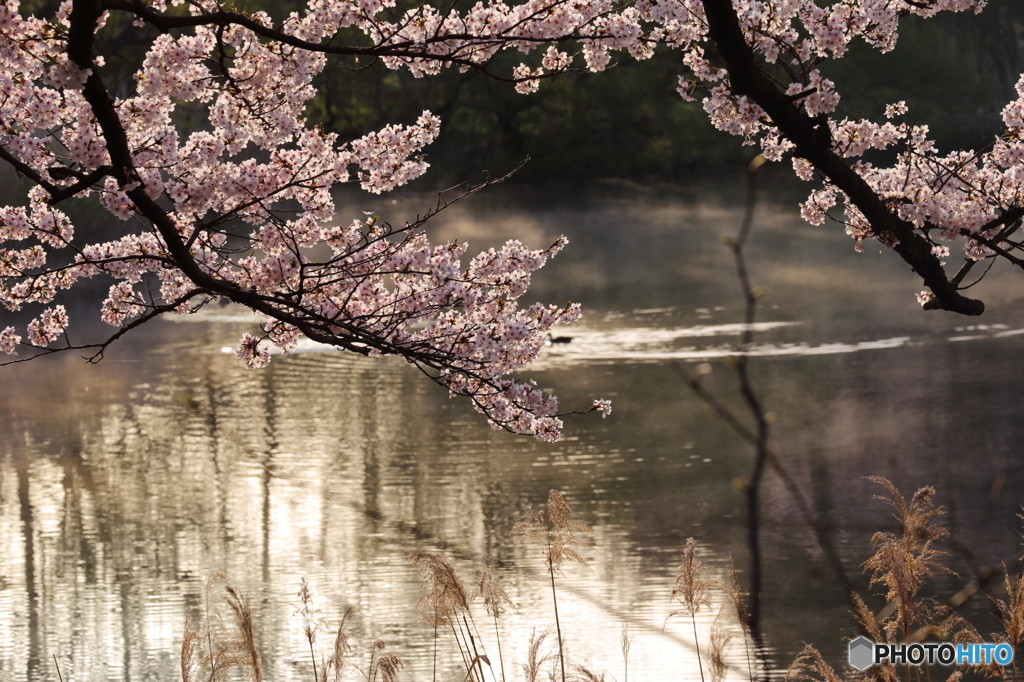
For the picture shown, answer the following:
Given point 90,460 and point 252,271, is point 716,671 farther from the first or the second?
point 90,460

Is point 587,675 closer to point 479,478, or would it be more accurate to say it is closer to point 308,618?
point 308,618

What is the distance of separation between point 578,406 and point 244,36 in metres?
6.51

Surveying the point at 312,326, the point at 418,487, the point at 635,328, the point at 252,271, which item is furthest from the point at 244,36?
the point at 635,328

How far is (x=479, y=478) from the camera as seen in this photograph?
9.46m

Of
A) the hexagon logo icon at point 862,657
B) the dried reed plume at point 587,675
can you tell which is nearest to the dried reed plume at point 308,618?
the dried reed plume at point 587,675

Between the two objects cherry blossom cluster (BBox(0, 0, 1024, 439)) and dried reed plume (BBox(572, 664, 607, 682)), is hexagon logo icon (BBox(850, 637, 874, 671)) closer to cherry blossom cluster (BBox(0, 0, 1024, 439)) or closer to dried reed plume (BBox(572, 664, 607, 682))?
dried reed plume (BBox(572, 664, 607, 682))

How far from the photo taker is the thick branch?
4.37m

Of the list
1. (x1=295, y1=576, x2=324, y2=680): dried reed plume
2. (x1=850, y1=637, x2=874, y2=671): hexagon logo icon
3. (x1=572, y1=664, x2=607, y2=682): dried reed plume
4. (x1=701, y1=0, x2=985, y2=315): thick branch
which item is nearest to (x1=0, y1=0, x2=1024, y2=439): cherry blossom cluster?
(x1=701, y1=0, x2=985, y2=315): thick branch

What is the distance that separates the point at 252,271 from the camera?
5.33 metres

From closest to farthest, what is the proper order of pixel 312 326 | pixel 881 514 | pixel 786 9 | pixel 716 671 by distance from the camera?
pixel 716 671
pixel 312 326
pixel 786 9
pixel 881 514

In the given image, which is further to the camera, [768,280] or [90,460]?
[768,280]

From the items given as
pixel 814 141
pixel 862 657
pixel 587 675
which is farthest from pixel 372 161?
pixel 862 657

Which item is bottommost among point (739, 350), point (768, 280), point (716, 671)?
point (716, 671)

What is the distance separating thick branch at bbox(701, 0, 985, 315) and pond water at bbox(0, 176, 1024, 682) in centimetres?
97
